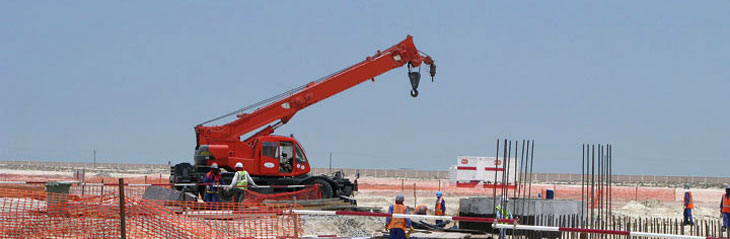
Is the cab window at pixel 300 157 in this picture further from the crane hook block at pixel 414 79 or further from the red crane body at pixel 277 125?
the crane hook block at pixel 414 79

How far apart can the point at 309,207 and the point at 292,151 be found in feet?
8.60

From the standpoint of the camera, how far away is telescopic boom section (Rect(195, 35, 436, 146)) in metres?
23.0

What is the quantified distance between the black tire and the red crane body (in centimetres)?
74

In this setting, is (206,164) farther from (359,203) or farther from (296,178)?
(359,203)

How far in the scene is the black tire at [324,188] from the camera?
22.5 m

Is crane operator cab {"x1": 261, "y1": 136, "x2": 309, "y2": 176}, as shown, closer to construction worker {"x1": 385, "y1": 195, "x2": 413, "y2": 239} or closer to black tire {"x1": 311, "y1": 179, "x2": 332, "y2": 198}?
black tire {"x1": 311, "y1": 179, "x2": 332, "y2": 198}

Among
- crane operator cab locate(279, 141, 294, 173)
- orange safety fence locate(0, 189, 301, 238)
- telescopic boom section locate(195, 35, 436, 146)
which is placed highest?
telescopic boom section locate(195, 35, 436, 146)

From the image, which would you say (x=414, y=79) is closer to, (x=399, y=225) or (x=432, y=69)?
(x=432, y=69)

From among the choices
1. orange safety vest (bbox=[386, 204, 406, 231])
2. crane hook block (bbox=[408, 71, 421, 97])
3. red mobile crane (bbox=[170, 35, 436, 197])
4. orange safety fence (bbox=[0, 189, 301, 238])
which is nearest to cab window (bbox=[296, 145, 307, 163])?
red mobile crane (bbox=[170, 35, 436, 197])

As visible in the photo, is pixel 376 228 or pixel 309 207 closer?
pixel 376 228

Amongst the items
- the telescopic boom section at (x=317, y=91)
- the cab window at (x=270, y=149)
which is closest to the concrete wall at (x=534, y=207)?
the telescopic boom section at (x=317, y=91)

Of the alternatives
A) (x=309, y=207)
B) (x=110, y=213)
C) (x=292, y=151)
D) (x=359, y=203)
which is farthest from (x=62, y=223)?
(x=359, y=203)

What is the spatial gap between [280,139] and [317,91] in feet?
6.02

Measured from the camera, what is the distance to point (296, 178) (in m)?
23.0
